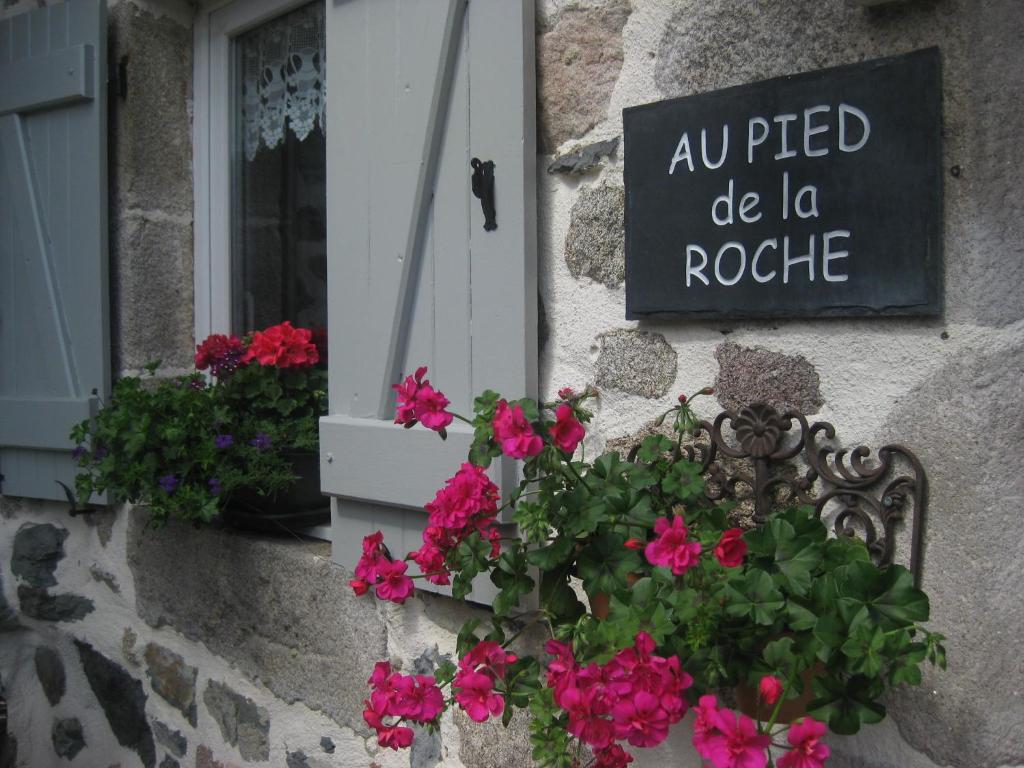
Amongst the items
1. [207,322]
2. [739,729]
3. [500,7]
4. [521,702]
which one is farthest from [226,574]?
[739,729]

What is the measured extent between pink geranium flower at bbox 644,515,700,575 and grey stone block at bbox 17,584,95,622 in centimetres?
216

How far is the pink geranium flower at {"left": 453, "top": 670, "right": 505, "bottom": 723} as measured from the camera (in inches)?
49.9

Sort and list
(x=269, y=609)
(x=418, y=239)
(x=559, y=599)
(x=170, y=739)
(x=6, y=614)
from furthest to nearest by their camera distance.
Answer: (x=6, y=614) → (x=170, y=739) → (x=269, y=609) → (x=418, y=239) → (x=559, y=599)

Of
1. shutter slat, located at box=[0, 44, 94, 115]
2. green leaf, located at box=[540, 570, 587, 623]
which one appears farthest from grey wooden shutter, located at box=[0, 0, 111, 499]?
green leaf, located at box=[540, 570, 587, 623]

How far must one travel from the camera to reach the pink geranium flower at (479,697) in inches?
49.9

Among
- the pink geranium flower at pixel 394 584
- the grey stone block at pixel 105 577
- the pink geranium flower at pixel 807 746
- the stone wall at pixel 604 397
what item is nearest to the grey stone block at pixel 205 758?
the stone wall at pixel 604 397

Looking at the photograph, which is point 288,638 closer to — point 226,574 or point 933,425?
point 226,574

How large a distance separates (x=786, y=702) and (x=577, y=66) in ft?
3.51

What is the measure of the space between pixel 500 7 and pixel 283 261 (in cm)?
121

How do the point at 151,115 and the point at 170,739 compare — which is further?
the point at 151,115

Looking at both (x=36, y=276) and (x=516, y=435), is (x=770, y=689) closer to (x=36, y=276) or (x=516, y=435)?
(x=516, y=435)

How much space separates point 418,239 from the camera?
1801 millimetres

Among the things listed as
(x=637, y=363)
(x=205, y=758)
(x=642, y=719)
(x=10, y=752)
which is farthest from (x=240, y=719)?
(x=642, y=719)

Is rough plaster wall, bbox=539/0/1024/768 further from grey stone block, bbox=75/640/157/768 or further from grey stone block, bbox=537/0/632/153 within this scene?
grey stone block, bbox=75/640/157/768
